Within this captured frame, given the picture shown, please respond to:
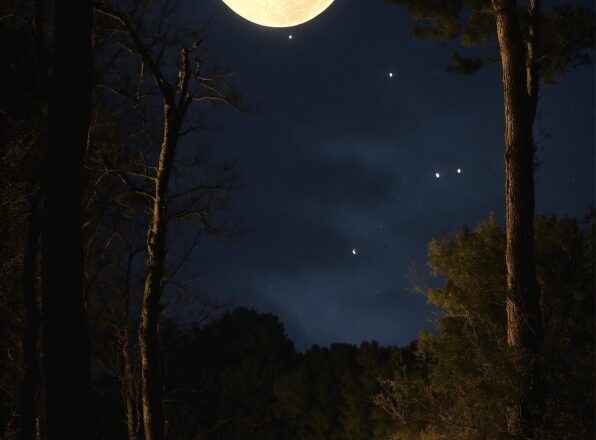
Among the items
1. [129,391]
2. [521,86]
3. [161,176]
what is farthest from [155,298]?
[521,86]

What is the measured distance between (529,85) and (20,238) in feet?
26.7

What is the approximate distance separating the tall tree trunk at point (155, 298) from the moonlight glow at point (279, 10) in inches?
115

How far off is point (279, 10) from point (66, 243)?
3.08 meters

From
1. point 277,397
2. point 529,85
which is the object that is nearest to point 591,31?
point 529,85

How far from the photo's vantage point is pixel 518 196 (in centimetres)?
835

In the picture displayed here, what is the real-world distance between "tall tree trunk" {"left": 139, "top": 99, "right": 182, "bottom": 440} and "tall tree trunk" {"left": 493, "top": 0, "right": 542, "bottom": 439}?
15.3 feet

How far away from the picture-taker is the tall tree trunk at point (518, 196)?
7699 mm

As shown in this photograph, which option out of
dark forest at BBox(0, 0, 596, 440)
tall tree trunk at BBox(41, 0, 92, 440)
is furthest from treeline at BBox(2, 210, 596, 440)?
tall tree trunk at BBox(41, 0, 92, 440)

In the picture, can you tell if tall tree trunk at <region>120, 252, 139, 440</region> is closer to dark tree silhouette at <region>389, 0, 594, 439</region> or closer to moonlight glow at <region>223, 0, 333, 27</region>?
dark tree silhouette at <region>389, 0, 594, 439</region>

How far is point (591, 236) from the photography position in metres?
10.6

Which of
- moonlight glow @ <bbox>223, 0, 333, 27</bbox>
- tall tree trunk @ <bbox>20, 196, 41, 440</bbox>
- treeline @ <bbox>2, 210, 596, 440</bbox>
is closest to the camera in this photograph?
moonlight glow @ <bbox>223, 0, 333, 27</bbox>

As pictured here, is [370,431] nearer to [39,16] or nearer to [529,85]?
[529,85]

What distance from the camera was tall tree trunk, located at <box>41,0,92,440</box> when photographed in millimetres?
4340

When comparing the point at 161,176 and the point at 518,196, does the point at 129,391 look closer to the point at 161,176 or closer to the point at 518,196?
the point at 161,176
